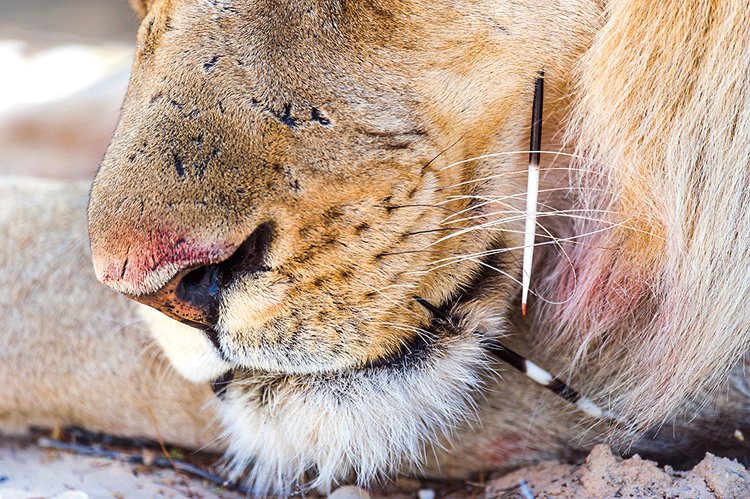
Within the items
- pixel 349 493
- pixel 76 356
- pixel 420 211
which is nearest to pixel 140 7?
pixel 76 356

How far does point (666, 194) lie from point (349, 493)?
59 centimetres

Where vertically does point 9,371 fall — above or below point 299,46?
below

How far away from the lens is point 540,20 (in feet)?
3.43

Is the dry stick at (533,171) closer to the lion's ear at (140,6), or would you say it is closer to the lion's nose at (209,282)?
the lion's nose at (209,282)

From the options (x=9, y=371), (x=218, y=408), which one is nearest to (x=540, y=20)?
(x=218, y=408)

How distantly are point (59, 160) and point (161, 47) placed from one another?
72.0 inches

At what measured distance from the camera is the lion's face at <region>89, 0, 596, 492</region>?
95 cm

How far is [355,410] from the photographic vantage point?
1060 mm

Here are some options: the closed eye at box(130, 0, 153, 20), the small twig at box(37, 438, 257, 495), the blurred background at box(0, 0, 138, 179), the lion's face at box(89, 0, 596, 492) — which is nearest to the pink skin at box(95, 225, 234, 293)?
the lion's face at box(89, 0, 596, 492)

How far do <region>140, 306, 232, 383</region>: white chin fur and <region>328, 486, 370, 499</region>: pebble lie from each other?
0.84 feet

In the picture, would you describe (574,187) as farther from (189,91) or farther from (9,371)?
(9,371)

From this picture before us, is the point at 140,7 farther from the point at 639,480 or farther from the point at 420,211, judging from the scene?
the point at 639,480

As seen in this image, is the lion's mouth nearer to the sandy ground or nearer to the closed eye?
the sandy ground

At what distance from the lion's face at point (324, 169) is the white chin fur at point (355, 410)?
3cm
